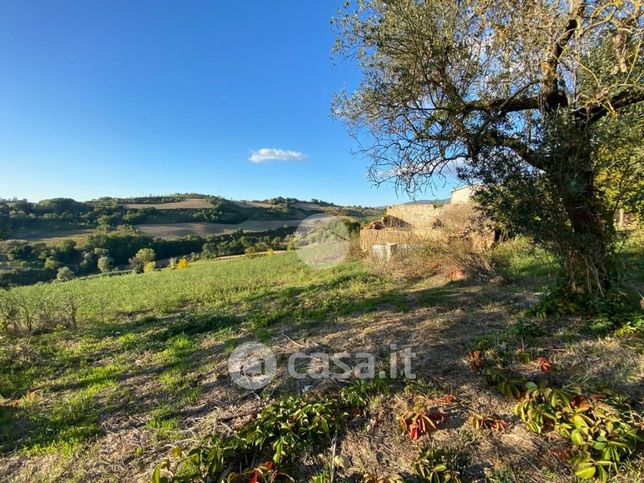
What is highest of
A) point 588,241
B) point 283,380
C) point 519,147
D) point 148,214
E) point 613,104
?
point 148,214

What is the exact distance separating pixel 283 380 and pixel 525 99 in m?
5.13

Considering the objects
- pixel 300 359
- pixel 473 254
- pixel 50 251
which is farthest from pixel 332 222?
pixel 50 251

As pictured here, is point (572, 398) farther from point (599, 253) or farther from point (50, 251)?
point (50, 251)

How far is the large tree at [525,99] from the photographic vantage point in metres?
3.78

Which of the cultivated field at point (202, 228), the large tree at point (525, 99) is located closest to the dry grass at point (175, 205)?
the cultivated field at point (202, 228)

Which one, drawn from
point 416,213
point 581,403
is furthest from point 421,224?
point 581,403

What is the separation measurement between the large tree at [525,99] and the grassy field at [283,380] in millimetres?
1582

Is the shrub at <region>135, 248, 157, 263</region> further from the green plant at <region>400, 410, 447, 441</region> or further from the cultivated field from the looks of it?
the green plant at <region>400, 410, 447, 441</region>

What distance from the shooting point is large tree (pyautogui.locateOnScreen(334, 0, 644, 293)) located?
12.4ft

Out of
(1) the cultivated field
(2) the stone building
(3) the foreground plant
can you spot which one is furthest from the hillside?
(3) the foreground plant

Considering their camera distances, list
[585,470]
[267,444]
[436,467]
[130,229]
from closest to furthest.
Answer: [585,470], [436,467], [267,444], [130,229]

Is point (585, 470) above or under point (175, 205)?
under

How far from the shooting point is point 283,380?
160 inches

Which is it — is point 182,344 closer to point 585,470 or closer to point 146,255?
point 585,470
